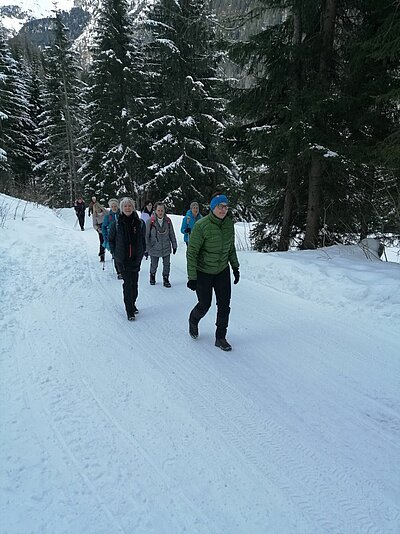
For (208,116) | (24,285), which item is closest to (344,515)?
(24,285)

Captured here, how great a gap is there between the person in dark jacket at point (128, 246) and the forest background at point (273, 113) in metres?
4.20

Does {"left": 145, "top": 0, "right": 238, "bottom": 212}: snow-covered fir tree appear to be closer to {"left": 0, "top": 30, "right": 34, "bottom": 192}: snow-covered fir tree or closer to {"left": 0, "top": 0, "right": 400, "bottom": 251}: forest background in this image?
{"left": 0, "top": 0, "right": 400, "bottom": 251}: forest background

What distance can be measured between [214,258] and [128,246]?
187 centimetres

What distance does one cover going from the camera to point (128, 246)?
5.59 meters

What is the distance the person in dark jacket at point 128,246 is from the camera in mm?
5512

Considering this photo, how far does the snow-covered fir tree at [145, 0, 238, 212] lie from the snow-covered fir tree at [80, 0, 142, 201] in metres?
3.51

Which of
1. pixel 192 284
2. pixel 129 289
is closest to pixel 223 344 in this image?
pixel 192 284

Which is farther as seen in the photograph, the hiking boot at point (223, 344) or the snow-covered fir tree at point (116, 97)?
the snow-covered fir tree at point (116, 97)

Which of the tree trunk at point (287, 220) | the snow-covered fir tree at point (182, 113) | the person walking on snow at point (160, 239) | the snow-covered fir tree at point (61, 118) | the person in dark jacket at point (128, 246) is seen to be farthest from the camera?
the snow-covered fir tree at point (61, 118)

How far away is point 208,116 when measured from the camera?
18141 millimetres

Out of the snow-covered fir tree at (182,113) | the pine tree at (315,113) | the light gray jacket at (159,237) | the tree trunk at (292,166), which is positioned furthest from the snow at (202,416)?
the snow-covered fir tree at (182,113)

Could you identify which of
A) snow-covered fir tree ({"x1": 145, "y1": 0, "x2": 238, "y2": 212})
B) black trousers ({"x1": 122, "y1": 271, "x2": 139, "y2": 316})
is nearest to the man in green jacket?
black trousers ({"x1": 122, "y1": 271, "x2": 139, "y2": 316})

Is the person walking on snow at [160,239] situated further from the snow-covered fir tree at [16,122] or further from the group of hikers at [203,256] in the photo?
the snow-covered fir tree at [16,122]

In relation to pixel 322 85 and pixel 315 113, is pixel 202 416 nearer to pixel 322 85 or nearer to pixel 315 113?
pixel 315 113
